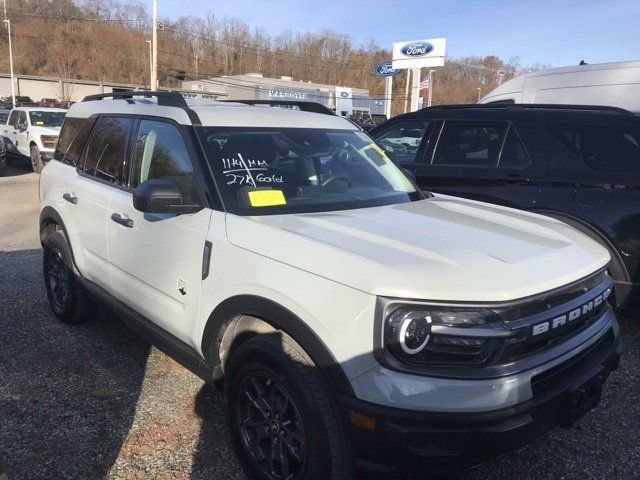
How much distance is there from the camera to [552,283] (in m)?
2.07

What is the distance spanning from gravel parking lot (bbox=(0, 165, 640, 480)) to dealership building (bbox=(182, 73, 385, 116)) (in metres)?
50.9

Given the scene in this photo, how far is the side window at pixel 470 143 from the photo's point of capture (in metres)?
4.99

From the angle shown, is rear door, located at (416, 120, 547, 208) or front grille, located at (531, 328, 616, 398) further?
rear door, located at (416, 120, 547, 208)

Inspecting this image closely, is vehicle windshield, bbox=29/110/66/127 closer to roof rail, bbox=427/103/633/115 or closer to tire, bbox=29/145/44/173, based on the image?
tire, bbox=29/145/44/173

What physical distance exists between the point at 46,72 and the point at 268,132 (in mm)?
97042

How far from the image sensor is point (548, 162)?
4.58 metres

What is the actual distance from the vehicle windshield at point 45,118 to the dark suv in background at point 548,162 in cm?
1236

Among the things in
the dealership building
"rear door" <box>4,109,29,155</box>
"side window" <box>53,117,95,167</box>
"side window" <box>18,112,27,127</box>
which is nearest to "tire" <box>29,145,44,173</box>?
"rear door" <box>4,109,29,155</box>

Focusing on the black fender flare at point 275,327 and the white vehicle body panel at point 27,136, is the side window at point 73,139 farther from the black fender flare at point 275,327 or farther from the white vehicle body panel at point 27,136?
the white vehicle body panel at point 27,136

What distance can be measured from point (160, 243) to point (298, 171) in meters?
0.89

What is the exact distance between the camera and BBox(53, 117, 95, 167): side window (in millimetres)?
4184

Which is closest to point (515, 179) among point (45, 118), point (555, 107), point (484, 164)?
point (484, 164)

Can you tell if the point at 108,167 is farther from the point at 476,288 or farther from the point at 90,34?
the point at 90,34

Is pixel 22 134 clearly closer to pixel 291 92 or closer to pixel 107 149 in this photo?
pixel 107 149
